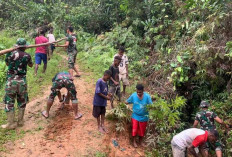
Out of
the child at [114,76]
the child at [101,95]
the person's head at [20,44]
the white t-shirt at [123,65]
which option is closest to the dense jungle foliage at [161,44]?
the child at [114,76]

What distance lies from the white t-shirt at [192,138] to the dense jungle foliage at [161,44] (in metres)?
0.88

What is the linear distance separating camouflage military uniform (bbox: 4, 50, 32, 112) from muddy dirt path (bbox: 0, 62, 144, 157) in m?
0.77

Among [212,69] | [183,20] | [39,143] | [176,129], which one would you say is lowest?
[176,129]

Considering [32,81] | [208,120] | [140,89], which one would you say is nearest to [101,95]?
[140,89]

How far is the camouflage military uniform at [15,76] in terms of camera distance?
5.22m

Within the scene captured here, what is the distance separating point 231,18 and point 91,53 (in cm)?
743

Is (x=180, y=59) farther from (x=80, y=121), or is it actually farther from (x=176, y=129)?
(x=80, y=121)

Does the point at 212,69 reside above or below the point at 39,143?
above

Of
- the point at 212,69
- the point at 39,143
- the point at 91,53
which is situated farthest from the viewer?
the point at 91,53

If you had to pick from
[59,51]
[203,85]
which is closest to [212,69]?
[203,85]

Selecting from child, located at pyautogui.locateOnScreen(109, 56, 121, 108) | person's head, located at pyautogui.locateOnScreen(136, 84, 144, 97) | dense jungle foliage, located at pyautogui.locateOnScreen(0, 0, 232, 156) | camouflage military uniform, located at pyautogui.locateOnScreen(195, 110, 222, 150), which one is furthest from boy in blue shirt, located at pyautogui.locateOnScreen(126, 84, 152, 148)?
camouflage military uniform, located at pyautogui.locateOnScreen(195, 110, 222, 150)

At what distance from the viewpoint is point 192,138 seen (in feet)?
15.2

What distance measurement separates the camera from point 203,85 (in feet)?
25.8

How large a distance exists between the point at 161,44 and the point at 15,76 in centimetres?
732
